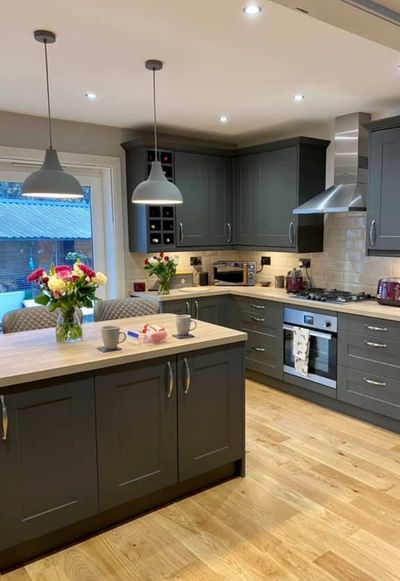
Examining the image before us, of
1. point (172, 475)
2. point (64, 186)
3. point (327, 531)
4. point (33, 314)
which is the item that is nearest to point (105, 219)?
point (33, 314)

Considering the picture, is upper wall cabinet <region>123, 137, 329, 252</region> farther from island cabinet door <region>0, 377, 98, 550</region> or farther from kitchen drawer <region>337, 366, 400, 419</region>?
island cabinet door <region>0, 377, 98, 550</region>

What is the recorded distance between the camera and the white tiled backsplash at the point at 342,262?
4.24m

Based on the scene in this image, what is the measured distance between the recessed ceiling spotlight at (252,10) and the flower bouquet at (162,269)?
2.66 metres

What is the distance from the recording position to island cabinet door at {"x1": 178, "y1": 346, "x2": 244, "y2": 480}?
258cm

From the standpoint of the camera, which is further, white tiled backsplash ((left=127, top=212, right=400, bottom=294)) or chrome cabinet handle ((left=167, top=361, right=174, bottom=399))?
white tiled backsplash ((left=127, top=212, right=400, bottom=294))

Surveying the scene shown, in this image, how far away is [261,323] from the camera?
179 inches

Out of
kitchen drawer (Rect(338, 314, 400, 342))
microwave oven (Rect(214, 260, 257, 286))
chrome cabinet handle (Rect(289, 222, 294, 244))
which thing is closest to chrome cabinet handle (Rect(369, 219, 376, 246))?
kitchen drawer (Rect(338, 314, 400, 342))

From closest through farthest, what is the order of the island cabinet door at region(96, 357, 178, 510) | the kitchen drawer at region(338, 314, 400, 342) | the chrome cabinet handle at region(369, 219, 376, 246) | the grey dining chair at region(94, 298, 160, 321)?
the island cabinet door at region(96, 357, 178, 510) < the kitchen drawer at region(338, 314, 400, 342) < the grey dining chair at region(94, 298, 160, 321) < the chrome cabinet handle at region(369, 219, 376, 246)

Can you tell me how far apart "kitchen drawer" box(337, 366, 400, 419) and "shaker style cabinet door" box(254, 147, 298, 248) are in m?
1.46

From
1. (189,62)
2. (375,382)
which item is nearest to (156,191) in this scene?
(189,62)

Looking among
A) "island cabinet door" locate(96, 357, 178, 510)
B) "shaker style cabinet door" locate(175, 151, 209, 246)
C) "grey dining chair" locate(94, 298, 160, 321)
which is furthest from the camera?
"shaker style cabinet door" locate(175, 151, 209, 246)

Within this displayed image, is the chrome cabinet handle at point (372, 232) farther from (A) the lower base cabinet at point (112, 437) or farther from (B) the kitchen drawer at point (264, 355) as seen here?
Answer: (A) the lower base cabinet at point (112, 437)

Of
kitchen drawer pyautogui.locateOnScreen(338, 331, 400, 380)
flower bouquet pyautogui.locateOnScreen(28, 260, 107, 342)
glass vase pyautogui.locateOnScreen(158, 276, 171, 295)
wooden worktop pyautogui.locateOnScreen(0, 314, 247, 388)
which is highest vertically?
flower bouquet pyautogui.locateOnScreen(28, 260, 107, 342)

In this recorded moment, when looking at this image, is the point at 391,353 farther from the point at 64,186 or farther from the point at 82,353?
the point at 64,186
